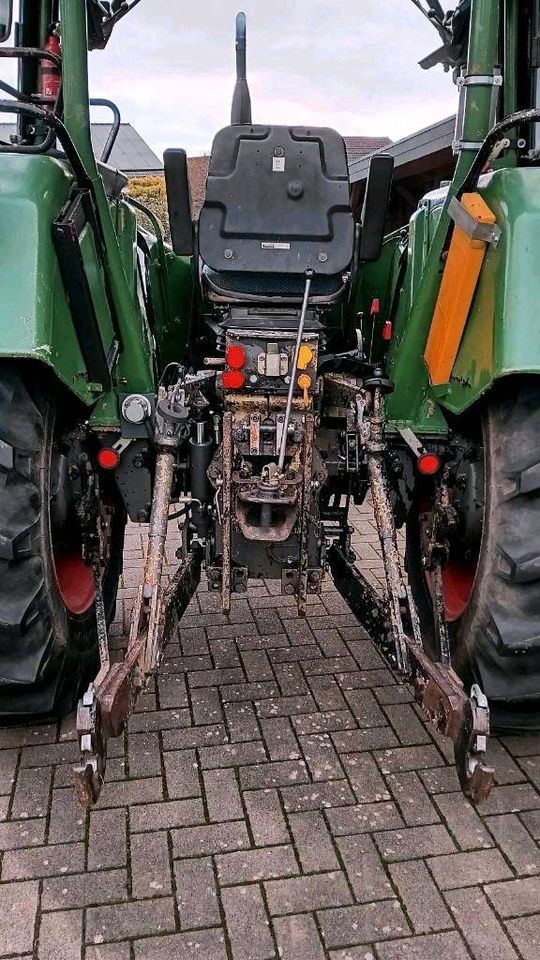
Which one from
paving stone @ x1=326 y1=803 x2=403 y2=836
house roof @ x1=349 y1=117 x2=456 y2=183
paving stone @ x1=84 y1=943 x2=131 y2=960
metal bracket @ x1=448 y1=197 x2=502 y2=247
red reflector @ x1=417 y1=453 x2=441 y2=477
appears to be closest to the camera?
paving stone @ x1=84 y1=943 x2=131 y2=960

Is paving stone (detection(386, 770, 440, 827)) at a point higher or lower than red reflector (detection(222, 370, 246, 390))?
lower

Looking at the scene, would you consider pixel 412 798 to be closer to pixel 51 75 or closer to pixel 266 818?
pixel 266 818

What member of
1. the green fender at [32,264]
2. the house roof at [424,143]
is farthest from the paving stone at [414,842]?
the house roof at [424,143]

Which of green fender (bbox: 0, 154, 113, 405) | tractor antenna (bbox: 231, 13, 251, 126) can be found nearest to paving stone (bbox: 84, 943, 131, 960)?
green fender (bbox: 0, 154, 113, 405)

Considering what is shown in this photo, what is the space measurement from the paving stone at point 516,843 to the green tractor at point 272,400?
329 mm

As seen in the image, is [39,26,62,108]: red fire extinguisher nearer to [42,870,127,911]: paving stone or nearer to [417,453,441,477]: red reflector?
[417,453,441,477]: red reflector

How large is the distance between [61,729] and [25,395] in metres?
1.30

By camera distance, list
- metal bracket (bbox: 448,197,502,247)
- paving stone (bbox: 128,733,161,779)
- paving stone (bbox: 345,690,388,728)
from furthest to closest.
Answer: paving stone (bbox: 345,690,388,728) → paving stone (bbox: 128,733,161,779) → metal bracket (bbox: 448,197,502,247)

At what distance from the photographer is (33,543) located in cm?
240

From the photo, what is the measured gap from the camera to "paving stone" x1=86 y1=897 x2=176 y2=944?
2109mm

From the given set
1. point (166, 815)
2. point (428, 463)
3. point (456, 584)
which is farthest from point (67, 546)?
point (456, 584)

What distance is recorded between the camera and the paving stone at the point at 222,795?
2549 mm

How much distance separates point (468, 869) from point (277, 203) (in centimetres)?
216

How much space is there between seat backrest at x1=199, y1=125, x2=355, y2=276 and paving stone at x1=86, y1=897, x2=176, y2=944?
1.95 metres
